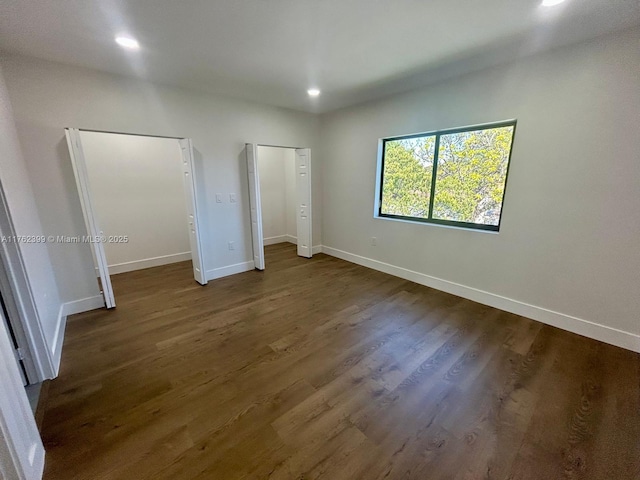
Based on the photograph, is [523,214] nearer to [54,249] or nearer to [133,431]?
[133,431]

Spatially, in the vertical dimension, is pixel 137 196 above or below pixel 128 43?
below

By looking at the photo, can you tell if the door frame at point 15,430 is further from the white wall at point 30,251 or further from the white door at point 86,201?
the white door at point 86,201

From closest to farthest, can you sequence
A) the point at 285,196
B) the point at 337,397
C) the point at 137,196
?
the point at 337,397 < the point at 137,196 < the point at 285,196

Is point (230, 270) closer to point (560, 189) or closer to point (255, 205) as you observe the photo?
point (255, 205)

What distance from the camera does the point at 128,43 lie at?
220cm

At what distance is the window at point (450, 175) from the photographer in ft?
9.58

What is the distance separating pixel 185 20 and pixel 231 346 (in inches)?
105

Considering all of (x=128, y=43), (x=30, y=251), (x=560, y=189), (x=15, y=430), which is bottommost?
(x=15, y=430)

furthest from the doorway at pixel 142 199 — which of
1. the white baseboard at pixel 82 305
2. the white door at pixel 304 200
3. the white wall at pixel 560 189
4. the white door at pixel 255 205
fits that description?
the white wall at pixel 560 189

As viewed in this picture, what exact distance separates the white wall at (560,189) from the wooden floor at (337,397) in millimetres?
361

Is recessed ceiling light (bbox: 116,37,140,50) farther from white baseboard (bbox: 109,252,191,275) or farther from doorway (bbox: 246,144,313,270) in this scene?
white baseboard (bbox: 109,252,191,275)

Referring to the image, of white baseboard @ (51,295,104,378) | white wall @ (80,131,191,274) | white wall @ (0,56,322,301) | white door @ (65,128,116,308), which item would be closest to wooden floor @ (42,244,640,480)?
white baseboard @ (51,295,104,378)

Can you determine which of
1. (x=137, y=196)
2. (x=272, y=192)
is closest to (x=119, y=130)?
(x=137, y=196)

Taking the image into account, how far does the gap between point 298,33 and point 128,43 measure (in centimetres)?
149
